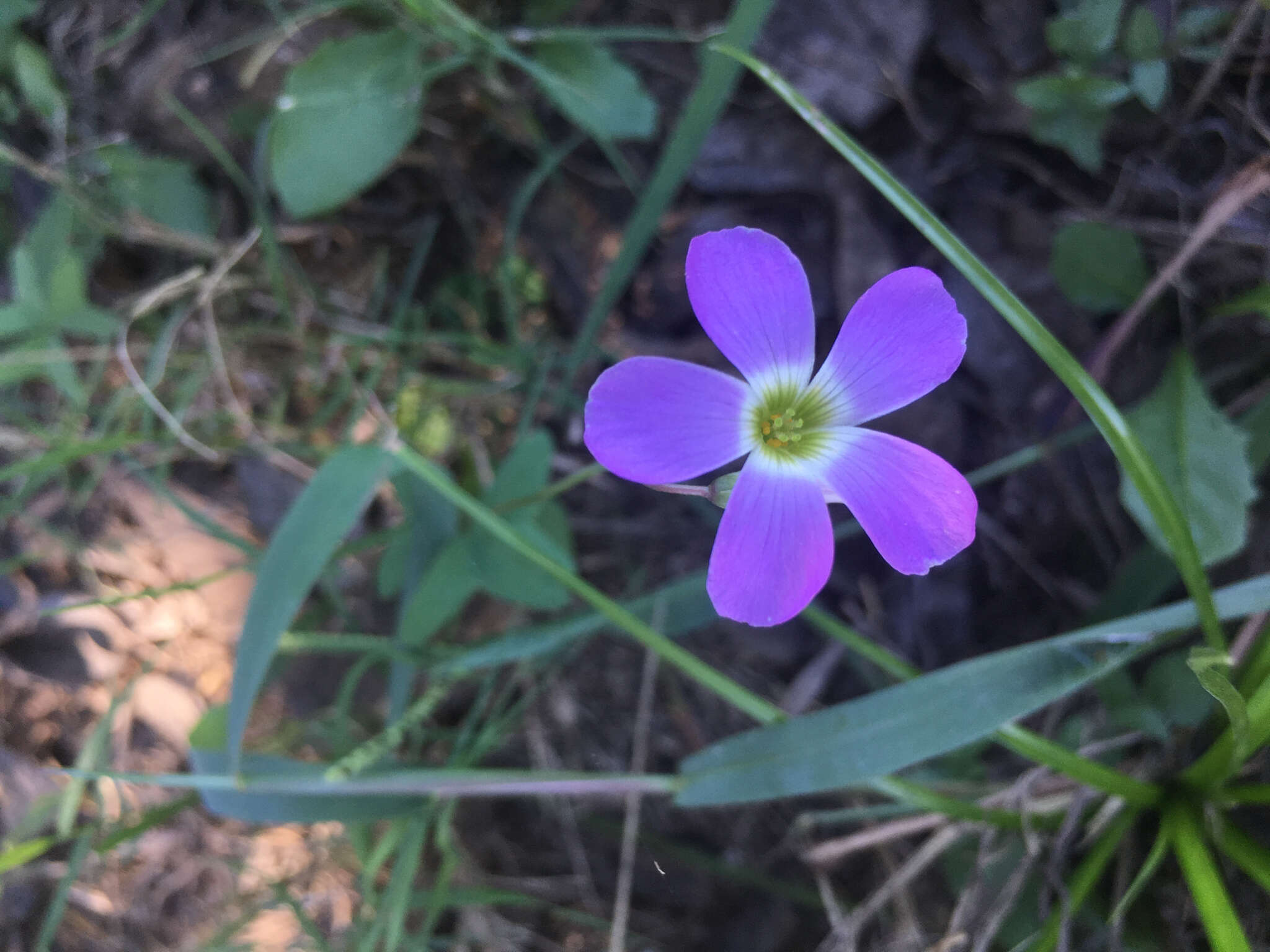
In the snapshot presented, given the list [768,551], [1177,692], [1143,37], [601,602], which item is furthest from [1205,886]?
[1143,37]

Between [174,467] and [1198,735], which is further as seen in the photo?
[174,467]

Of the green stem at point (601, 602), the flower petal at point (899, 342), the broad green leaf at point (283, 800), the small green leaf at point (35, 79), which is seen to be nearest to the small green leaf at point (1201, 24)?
the flower petal at point (899, 342)

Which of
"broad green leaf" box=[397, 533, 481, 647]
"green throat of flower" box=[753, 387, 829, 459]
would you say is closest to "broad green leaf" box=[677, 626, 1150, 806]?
"green throat of flower" box=[753, 387, 829, 459]

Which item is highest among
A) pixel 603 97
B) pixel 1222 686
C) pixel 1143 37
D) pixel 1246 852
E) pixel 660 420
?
pixel 1143 37

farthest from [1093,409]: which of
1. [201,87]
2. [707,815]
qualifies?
[201,87]

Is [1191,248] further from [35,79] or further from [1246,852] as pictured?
[35,79]

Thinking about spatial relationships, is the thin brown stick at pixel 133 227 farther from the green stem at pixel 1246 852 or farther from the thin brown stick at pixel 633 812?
the green stem at pixel 1246 852

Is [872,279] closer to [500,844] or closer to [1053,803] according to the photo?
[1053,803]
